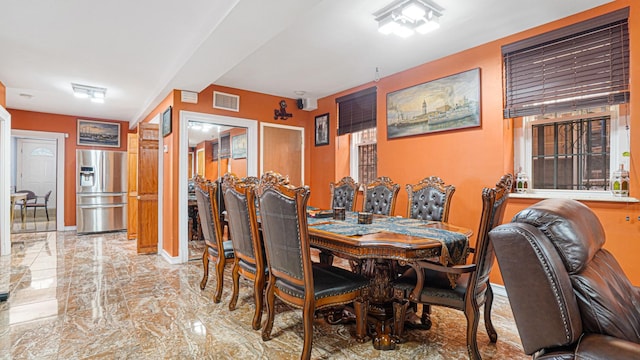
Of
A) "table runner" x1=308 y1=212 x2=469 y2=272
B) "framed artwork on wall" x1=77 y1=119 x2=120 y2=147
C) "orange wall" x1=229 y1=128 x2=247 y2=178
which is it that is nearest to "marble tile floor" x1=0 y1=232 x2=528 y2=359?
"table runner" x1=308 y1=212 x2=469 y2=272

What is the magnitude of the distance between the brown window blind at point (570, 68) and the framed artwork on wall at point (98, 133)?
7.67m

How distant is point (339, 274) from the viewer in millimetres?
2193

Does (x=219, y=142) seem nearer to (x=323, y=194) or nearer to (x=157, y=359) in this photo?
(x=323, y=194)

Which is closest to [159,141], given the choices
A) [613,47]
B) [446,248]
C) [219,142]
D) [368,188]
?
[219,142]

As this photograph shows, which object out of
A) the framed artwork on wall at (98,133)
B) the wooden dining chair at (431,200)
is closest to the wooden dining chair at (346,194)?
the wooden dining chair at (431,200)

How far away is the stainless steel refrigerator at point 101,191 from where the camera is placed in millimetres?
6504

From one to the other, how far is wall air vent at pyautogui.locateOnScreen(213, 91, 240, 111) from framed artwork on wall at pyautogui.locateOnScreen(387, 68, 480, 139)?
7.45 ft

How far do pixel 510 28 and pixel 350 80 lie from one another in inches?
80.2

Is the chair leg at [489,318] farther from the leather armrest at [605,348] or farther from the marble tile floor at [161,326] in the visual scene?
the leather armrest at [605,348]

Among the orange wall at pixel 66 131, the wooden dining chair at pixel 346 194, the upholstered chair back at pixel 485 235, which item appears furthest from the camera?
the orange wall at pixel 66 131

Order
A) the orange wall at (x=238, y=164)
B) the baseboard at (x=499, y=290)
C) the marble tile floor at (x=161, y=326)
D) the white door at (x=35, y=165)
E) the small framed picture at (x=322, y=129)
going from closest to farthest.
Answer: the marble tile floor at (x=161, y=326) → the baseboard at (x=499, y=290) → the orange wall at (x=238, y=164) → the small framed picture at (x=322, y=129) → the white door at (x=35, y=165)

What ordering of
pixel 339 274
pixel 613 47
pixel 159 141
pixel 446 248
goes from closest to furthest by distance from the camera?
pixel 446 248, pixel 339 274, pixel 613 47, pixel 159 141

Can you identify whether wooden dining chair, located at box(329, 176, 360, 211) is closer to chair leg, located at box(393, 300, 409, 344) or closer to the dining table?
the dining table

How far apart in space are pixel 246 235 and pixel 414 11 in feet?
7.10
